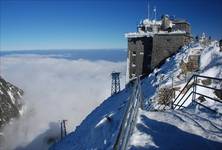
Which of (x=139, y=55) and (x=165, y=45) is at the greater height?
(x=165, y=45)

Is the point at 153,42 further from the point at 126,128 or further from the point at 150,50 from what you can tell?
the point at 126,128

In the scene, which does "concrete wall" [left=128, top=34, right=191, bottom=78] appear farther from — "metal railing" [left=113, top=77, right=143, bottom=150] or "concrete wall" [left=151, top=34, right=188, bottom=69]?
"metal railing" [left=113, top=77, right=143, bottom=150]

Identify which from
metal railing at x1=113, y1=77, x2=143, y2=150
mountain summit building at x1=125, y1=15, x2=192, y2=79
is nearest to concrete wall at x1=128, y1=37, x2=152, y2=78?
mountain summit building at x1=125, y1=15, x2=192, y2=79

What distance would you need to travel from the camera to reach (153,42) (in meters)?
51.0

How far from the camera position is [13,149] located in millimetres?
177875

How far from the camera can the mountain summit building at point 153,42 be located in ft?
162

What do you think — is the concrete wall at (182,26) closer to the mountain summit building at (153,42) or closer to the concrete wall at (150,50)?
the mountain summit building at (153,42)

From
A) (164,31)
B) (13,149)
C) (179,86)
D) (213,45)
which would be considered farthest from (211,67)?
(13,149)

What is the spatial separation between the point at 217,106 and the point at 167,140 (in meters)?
6.60

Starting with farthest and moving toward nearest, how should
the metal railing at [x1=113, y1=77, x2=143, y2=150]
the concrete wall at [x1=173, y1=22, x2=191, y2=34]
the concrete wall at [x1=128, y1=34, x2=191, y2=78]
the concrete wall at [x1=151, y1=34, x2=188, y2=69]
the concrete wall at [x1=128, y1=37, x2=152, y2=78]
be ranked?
1. the concrete wall at [x1=173, y1=22, x2=191, y2=34]
2. the concrete wall at [x1=128, y1=37, x2=152, y2=78]
3. the concrete wall at [x1=128, y1=34, x2=191, y2=78]
4. the concrete wall at [x1=151, y1=34, x2=188, y2=69]
5. the metal railing at [x1=113, y1=77, x2=143, y2=150]

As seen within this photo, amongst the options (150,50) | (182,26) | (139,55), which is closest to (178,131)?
(150,50)

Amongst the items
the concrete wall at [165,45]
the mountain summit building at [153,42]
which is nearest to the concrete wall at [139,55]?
the mountain summit building at [153,42]

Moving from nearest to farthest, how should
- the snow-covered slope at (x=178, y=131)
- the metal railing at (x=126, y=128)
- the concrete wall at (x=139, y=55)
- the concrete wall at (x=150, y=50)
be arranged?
1. the metal railing at (x=126, y=128)
2. the snow-covered slope at (x=178, y=131)
3. the concrete wall at (x=150, y=50)
4. the concrete wall at (x=139, y=55)

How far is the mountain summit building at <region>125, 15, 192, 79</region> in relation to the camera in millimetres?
49406
